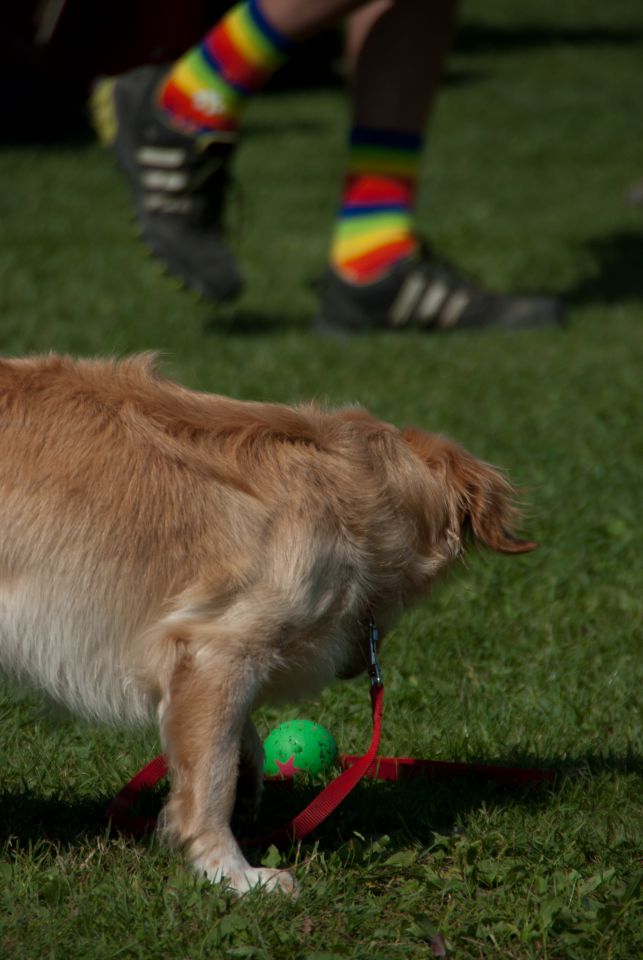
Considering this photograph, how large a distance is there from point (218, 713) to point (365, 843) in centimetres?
55

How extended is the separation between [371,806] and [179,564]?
2.70 feet

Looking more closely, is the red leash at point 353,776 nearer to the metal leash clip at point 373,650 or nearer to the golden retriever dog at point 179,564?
the metal leash clip at point 373,650

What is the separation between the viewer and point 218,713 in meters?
2.35

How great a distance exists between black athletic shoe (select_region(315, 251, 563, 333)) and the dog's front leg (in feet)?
13.9

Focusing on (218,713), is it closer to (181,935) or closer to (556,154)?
(181,935)

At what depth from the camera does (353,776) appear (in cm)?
260

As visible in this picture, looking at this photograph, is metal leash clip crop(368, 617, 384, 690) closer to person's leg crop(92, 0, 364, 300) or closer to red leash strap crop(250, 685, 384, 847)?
red leash strap crop(250, 685, 384, 847)

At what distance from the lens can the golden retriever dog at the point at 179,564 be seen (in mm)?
2338

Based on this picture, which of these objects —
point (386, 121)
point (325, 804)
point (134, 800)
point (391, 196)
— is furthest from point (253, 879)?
point (386, 121)

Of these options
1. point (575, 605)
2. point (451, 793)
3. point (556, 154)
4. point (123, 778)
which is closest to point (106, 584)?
point (123, 778)

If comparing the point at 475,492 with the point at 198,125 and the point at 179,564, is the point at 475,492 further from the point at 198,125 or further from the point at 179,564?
the point at 198,125

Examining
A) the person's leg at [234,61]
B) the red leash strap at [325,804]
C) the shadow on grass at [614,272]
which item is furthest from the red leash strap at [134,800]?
the shadow on grass at [614,272]

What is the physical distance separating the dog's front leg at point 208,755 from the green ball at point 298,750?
0.52 meters

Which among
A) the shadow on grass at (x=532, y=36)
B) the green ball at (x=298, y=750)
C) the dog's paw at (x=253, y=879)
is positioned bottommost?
the shadow on grass at (x=532, y=36)
